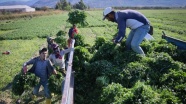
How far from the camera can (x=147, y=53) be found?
7.52m

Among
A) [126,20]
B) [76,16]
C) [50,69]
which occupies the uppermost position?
[126,20]

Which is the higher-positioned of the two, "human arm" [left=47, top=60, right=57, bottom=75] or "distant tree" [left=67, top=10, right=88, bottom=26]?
"distant tree" [left=67, top=10, right=88, bottom=26]

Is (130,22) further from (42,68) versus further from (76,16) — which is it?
(76,16)

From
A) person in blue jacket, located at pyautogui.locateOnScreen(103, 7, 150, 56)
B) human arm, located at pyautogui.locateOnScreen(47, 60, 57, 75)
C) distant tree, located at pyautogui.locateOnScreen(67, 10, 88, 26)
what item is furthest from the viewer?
distant tree, located at pyautogui.locateOnScreen(67, 10, 88, 26)

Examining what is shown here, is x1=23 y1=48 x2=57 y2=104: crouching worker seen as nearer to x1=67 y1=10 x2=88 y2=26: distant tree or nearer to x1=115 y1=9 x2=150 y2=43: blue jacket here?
x1=115 y1=9 x2=150 y2=43: blue jacket

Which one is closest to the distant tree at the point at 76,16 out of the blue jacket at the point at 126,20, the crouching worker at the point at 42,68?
the blue jacket at the point at 126,20

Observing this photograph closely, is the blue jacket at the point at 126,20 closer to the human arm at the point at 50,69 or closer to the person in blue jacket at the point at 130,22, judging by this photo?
the person in blue jacket at the point at 130,22

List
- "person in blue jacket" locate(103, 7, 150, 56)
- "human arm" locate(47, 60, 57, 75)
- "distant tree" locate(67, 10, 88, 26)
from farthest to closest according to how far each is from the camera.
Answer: "distant tree" locate(67, 10, 88, 26) → "person in blue jacket" locate(103, 7, 150, 56) → "human arm" locate(47, 60, 57, 75)

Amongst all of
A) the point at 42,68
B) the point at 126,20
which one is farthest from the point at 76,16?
the point at 42,68

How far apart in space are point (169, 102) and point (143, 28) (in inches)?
134

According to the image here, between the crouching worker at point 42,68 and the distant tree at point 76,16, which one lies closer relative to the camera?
the crouching worker at point 42,68

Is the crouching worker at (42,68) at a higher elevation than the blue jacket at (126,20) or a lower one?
lower

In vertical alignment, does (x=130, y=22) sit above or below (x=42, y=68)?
above

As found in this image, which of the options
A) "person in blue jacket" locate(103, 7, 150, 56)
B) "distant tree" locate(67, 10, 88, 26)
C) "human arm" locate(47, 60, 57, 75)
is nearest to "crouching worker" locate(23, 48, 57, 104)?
"human arm" locate(47, 60, 57, 75)
